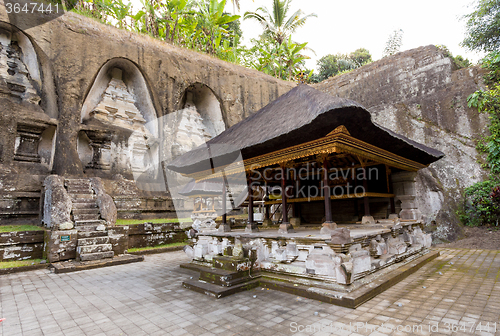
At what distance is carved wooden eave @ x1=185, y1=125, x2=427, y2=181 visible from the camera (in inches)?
186

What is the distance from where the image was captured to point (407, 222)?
697cm

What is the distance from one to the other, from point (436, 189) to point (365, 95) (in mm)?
7017

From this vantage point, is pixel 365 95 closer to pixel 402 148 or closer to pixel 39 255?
pixel 402 148

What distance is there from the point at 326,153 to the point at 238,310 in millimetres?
3055

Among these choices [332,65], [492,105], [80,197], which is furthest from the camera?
[332,65]

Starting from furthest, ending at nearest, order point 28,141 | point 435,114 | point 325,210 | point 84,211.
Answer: point 435,114 < point 28,141 < point 84,211 < point 325,210

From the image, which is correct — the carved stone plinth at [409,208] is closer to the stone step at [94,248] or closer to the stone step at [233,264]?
the stone step at [233,264]

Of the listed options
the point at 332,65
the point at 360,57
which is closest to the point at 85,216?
the point at 332,65

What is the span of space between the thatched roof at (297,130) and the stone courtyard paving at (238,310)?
264cm

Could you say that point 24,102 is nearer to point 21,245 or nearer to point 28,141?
point 28,141

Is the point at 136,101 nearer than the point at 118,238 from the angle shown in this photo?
No

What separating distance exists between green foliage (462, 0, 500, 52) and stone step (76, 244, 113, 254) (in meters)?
17.8

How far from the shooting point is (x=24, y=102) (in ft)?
34.9

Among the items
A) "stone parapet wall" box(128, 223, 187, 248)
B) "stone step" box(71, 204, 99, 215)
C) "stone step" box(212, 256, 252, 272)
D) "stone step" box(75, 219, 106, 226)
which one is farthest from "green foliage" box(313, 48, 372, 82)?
"stone step" box(212, 256, 252, 272)
